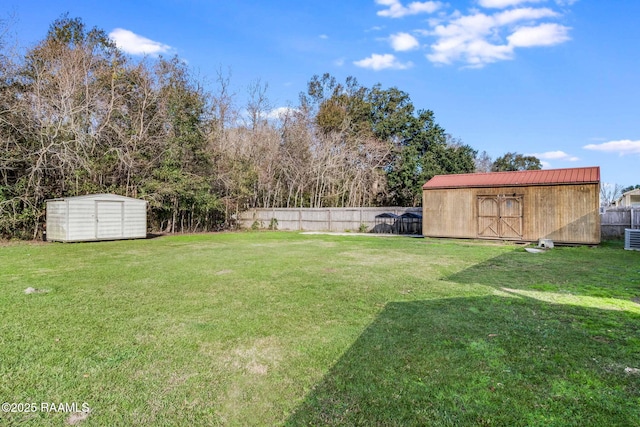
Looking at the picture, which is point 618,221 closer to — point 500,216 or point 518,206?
point 518,206

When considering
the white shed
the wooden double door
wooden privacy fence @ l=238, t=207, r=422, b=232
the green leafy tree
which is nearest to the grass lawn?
the white shed

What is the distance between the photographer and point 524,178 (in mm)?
12430

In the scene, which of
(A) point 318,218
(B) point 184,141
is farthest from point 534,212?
(B) point 184,141

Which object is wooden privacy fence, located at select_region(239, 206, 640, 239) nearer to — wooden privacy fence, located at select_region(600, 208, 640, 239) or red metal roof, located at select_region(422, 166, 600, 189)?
red metal roof, located at select_region(422, 166, 600, 189)

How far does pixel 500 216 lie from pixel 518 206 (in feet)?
2.28

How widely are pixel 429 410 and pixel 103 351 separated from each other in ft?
8.24

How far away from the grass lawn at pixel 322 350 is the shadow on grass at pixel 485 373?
0.01 m

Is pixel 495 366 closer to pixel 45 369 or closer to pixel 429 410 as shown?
pixel 429 410

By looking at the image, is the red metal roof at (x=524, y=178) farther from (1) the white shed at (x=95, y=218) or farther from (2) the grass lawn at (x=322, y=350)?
(1) the white shed at (x=95, y=218)

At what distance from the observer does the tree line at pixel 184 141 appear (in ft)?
38.4

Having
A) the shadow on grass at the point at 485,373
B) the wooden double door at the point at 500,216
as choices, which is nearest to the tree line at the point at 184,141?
the wooden double door at the point at 500,216

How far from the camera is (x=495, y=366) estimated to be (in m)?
2.49

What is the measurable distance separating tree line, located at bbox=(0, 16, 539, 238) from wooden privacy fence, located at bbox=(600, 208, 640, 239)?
10961 mm

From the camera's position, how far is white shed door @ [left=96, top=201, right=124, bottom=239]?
12.0m
